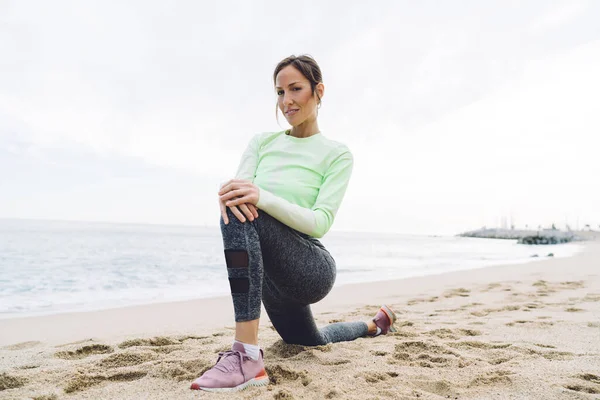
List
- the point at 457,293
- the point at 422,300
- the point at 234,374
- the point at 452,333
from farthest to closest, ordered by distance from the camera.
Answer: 1. the point at 457,293
2. the point at 422,300
3. the point at 452,333
4. the point at 234,374

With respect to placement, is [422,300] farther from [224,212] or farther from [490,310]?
[224,212]

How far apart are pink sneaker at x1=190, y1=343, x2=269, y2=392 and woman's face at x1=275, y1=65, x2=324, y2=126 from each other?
47.9 inches

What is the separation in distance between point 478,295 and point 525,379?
376 centimetres

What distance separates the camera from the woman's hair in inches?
89.1

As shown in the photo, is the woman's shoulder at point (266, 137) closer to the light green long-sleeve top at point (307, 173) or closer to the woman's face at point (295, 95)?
the light green long-sleeve top at point (307, 173)

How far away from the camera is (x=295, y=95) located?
7.50ft

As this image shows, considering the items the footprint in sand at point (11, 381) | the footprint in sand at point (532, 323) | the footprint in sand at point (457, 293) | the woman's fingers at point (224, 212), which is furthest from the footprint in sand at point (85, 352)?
the footprint in sand at point (457, 293)

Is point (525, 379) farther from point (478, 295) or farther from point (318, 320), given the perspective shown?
point (478, 295)

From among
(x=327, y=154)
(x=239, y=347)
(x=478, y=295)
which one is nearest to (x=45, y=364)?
(x=239, y=347)

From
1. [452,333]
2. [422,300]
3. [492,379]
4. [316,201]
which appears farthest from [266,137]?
[422,300]

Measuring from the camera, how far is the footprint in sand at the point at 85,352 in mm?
2574

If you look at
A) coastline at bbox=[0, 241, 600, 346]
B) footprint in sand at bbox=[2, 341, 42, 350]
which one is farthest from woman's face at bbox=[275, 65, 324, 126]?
footprint in sand at bbox=[2, 341, 42, 350]

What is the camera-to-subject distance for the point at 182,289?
290 inches

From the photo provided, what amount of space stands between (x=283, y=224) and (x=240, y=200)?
0.87ft
